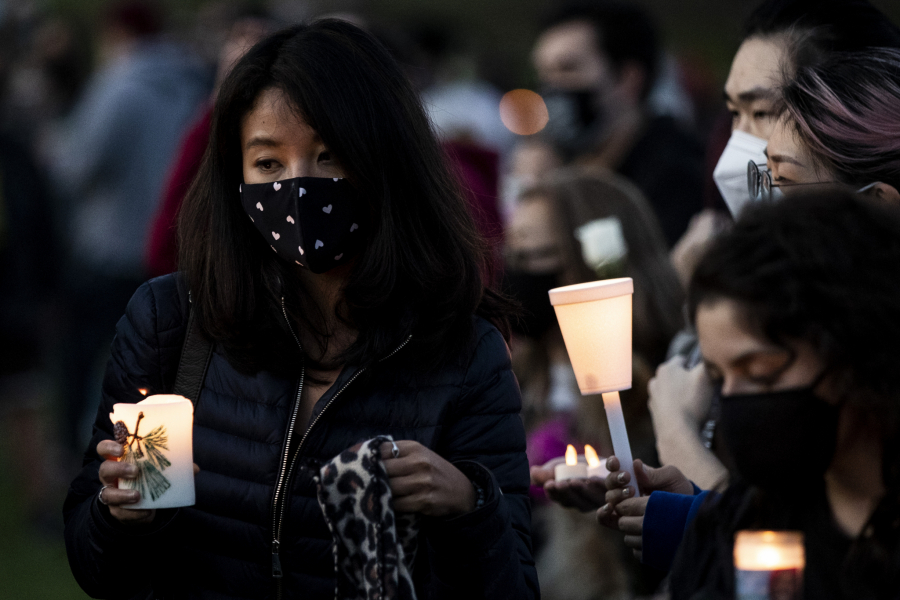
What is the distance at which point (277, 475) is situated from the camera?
87.9 inches

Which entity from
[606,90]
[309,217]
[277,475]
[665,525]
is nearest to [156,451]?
[277,475]

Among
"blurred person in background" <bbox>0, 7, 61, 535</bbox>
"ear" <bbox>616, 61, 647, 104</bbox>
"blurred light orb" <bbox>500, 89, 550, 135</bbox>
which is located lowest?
"blurred person in background" <bbox>0, 7, 61, 535</bbox>

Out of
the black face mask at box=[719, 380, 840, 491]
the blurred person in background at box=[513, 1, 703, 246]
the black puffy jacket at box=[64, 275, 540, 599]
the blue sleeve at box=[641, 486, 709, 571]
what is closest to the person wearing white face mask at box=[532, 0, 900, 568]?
the blue sleeve at box=[641, 486, 709, 571]

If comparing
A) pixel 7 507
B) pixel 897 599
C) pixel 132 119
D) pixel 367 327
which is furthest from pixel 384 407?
pixel 7 507

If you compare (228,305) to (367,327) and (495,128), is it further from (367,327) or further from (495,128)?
(495,128)

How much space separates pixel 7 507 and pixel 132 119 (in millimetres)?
3030

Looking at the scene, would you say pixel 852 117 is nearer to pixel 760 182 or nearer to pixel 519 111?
pixel 760 182

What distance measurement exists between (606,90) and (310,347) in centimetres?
389

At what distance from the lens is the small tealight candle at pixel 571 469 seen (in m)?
2.56

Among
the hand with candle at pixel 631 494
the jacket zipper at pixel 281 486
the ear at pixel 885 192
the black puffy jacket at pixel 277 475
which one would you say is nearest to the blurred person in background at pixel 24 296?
the black puffy jacket at pixel 277 475

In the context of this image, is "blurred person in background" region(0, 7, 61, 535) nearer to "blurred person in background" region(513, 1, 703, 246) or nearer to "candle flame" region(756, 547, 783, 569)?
"blurred person in background" region(513, 1, 703, 246)

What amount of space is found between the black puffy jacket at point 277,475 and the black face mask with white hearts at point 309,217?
28 centimetres

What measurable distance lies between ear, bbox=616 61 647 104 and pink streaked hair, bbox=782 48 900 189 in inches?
134

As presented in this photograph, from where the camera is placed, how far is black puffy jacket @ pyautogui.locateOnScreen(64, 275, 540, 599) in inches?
86.1
